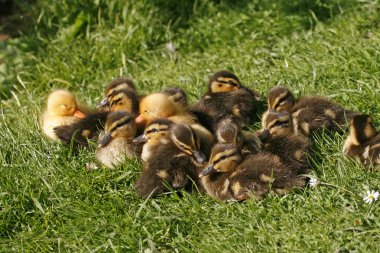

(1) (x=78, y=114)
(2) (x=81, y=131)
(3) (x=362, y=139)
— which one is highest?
(3) (x=362, y=139)

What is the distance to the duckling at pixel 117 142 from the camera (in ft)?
17.7

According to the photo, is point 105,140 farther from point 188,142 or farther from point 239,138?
point 239,138

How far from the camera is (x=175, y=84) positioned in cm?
715

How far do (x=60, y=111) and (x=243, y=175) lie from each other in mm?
1944

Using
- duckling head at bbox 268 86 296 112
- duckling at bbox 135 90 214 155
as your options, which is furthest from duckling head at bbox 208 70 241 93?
Answer: duckling head at bbox 268 86 296 112

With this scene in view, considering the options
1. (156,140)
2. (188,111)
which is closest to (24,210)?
(156,140)

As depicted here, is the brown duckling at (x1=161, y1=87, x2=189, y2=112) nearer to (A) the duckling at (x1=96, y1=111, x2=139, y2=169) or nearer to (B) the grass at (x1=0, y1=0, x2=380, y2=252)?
(A) the duckling at (x1=96, y1=111, x2=139, y2=169)

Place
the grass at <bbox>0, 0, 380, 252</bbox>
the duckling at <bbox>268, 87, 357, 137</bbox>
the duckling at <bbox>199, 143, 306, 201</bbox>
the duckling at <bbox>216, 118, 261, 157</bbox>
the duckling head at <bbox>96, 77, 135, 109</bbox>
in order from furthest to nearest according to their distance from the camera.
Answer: the duckling head at <bbox>96, 77, 135, 109</bbox>
the duckling at <bbox>268, 87, 357, 137</bbox>
the duckling at <bbox>216, 118, 261, 157</bbox>
the duckling at <bbox>199, 143, 306, 201</bbox>
the grass at <bbox>0, 0, 380, 252</bbox>

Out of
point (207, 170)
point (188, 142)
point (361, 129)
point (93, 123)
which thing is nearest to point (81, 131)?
point (93, 123)

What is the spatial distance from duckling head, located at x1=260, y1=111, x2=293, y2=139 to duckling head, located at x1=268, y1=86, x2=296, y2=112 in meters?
0.15

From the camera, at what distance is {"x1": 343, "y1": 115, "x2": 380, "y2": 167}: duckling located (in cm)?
484

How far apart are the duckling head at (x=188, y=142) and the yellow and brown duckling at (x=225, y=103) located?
0.65m

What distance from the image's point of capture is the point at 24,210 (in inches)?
202

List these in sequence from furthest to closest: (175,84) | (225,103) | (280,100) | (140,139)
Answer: (175,84), (225,103), (280,100), (140,139)
